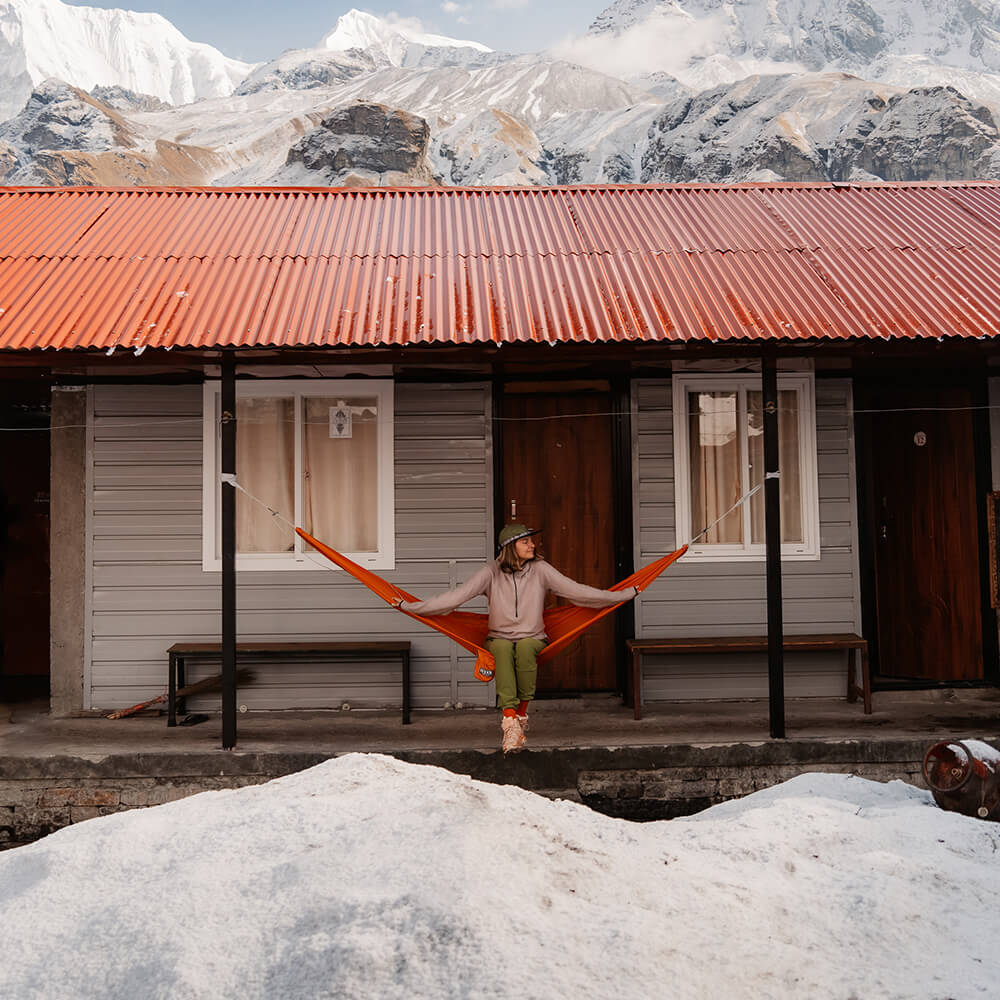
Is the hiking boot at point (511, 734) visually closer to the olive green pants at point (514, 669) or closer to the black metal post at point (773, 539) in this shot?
the olive green pants at point (514, 669)

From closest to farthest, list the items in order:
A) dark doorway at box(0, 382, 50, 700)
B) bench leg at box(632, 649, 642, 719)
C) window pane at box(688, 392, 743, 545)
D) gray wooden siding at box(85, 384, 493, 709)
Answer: bench leg at box(632, 649, 642, 719)
gray wooden siding at box(85, 384, 493, 709)
window pane at box(688, 392, 743, 545)
dark doorway at box(0, 382, 50, 700)

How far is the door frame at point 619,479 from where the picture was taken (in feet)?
21.9

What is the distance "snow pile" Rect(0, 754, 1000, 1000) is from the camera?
243 centimetres

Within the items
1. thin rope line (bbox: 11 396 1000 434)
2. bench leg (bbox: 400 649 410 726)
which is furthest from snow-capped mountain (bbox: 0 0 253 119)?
bench leg (bbox: 400 649 410 726)

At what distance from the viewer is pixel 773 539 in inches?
217

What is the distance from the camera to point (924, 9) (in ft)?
570

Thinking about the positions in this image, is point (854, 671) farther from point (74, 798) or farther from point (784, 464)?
point (74, 798)

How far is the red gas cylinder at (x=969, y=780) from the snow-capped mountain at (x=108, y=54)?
172m

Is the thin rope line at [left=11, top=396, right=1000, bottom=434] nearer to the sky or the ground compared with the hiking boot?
nearer to the sky

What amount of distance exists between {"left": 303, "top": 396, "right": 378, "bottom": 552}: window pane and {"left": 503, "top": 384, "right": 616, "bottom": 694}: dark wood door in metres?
0.99

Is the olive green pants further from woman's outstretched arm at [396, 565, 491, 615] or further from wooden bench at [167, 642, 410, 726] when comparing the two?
wooden bench at [167, 642, 410, 726]

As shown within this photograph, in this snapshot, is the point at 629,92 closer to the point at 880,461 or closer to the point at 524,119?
the point at 524,119

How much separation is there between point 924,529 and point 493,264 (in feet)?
12.5

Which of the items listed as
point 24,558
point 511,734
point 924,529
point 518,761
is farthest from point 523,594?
point 24,558
